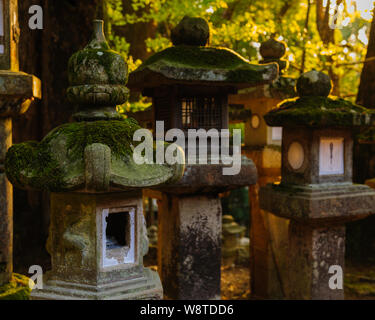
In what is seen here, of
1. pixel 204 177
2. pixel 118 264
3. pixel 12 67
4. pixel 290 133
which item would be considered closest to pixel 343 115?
pixel 290 133

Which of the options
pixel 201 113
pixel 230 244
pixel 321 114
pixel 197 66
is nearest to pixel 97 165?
pixel 197 66

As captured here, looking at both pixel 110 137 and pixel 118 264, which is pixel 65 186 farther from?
pixel 118 264

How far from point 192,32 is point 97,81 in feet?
7.08

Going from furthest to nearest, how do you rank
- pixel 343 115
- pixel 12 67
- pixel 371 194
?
pixel 371 194, pixel 343 115, pixel 12 67

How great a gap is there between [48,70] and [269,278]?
5.26 meters

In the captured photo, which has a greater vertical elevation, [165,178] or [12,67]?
[12,67]

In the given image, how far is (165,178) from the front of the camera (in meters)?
3.05

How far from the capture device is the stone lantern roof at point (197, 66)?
14.7 ft

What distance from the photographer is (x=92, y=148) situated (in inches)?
107

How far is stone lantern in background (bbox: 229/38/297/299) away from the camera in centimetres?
667

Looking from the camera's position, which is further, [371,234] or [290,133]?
[371,234]

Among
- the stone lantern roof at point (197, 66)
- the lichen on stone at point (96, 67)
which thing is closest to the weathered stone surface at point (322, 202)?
the stone lantern roof at point (197, 66)

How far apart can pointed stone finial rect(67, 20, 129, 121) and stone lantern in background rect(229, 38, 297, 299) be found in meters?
3.76

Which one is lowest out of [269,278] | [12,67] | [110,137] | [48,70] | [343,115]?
[269,278]
